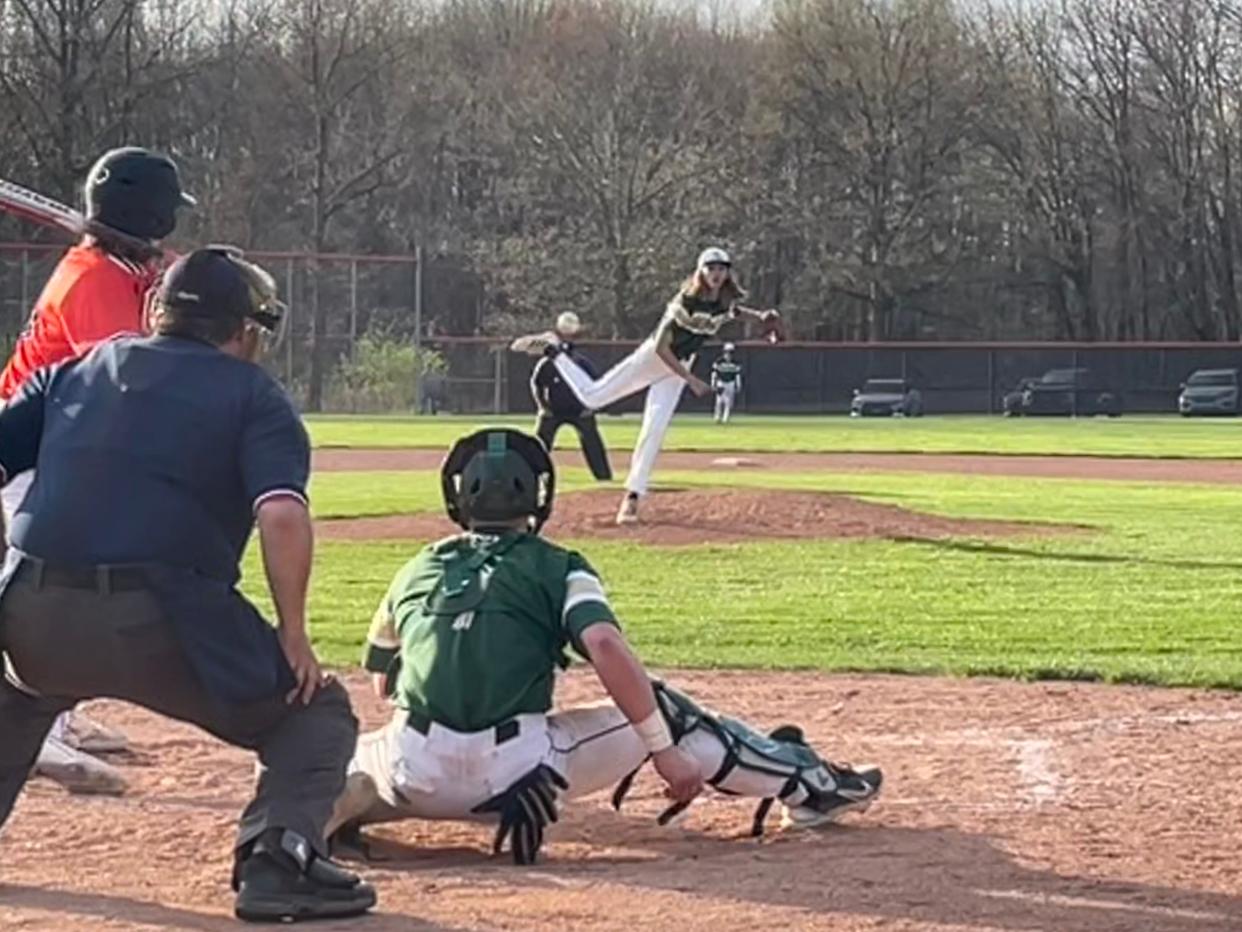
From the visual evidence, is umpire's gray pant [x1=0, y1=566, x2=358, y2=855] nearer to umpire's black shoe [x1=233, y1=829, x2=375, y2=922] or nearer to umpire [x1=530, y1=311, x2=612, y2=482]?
umpire's black shoe [x1=233, y1=829, x2=375, y2=922]

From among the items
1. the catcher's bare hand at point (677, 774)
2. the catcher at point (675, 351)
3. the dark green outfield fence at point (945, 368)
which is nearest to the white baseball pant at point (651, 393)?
the catcher at point (675, 351)

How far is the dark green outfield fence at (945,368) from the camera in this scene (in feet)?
184

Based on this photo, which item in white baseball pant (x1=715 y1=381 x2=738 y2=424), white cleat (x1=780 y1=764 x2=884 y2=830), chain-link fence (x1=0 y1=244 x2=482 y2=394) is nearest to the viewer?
white cleat (x1=780 y1=764 x2=884 y2=830)

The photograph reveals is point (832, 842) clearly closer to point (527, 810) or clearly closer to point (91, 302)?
point (527, 810)

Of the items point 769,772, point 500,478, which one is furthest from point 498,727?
point 769,772

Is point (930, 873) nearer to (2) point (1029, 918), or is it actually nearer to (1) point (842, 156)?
(2) point (1029, 918)

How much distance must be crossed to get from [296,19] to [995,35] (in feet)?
70.2

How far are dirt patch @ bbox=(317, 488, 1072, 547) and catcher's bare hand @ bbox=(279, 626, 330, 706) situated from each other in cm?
1078

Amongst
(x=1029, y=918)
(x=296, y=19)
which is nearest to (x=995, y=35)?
(x=296, y=19)

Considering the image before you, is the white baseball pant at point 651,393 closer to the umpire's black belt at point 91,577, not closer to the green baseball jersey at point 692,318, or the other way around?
the green baseball jersey at point 692,318

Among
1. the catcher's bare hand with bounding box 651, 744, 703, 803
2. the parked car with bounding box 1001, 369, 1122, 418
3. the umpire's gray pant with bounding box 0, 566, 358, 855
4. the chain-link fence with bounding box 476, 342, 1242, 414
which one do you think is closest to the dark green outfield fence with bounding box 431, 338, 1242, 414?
the chain-link fence with bounding box 476, 342, 1242, 414

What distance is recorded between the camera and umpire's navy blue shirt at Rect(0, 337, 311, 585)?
493cm

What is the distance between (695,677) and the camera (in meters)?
9.62

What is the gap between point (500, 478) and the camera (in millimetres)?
5855
